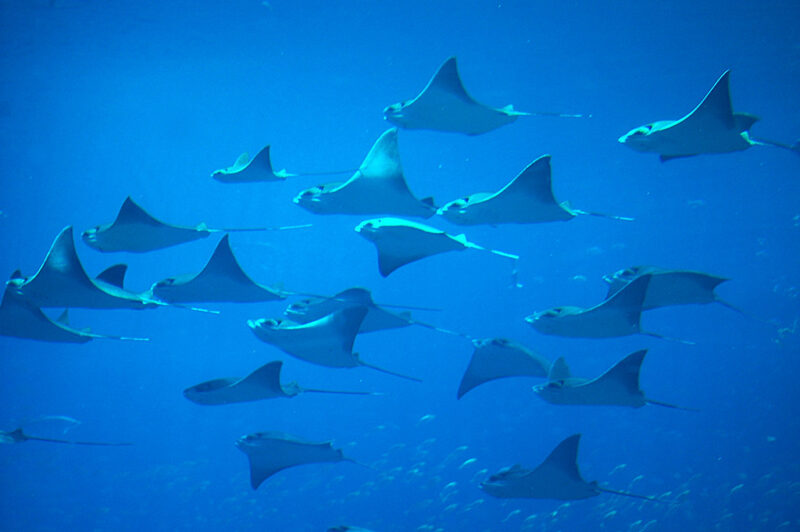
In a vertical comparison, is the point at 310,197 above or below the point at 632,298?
above

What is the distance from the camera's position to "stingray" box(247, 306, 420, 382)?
172 inches

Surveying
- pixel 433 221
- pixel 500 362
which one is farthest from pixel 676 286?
pixel 433 221

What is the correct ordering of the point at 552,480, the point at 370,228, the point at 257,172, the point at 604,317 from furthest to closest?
the point at 257,172
the point at 552,480
the point at 370,228
the point at 604,317

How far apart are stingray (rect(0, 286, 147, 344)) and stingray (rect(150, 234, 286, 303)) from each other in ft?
1.69

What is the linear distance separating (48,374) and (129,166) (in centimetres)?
1848

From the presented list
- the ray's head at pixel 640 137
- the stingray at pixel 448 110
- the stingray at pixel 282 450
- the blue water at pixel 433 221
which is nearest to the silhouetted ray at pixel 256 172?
the stingray at pixel 448 110

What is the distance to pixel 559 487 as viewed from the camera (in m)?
5.00

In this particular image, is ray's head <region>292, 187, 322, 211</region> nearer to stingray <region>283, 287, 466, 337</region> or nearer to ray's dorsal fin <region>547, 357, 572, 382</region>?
stingray <region>283, 287, 466, 337</region>

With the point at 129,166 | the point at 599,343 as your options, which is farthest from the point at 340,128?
the point at 599,343

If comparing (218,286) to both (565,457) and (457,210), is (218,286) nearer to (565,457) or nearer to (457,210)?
(457,210)

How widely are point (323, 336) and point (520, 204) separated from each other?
1966mm

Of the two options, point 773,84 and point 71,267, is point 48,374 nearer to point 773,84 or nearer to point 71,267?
point 71,267

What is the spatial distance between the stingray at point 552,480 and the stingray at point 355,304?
4.38ft

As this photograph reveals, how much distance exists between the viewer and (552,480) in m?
4.89
